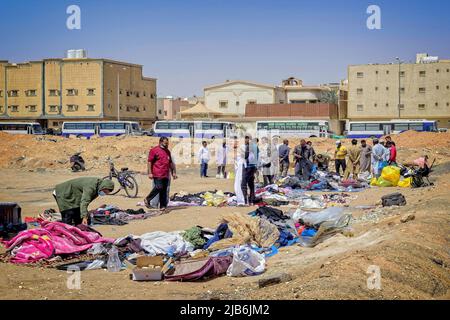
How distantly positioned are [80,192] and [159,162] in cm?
387

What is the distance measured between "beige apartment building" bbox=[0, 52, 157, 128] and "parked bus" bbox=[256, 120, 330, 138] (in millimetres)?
20753

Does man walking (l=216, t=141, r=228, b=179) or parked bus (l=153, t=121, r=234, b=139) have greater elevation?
parked bus (l=153, t=121, r=234, b=139)

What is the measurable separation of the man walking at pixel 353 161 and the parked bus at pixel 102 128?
29.9 meters

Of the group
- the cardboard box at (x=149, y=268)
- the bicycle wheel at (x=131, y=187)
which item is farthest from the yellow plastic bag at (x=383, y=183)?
the cardboard box at (x=149, y=268)

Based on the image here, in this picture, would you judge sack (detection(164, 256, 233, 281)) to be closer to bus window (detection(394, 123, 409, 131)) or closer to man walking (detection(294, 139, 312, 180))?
man walking (detection(294, 139, 312, 180))

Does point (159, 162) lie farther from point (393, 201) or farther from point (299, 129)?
point (299, 129)

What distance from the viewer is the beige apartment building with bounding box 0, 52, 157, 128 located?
5947cm

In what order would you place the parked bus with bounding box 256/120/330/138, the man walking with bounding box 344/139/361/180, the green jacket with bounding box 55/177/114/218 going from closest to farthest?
the green jacket with bounding box 55/177/114/218 < the man walking with bounding box 344/139/361/180 < the parked bus with bounding box 256/120/330/138

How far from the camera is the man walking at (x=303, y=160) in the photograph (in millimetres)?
19188

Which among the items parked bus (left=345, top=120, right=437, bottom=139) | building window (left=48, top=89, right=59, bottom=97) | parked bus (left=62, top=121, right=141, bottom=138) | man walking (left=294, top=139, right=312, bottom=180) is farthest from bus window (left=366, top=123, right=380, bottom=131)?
building window (left=48, top=89, right=59, bottom=97)

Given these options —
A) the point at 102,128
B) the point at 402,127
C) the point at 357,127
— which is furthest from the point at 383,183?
the point at 102,128

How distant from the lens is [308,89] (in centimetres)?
6675
